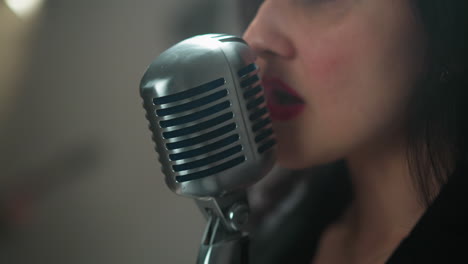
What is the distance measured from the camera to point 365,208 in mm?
788

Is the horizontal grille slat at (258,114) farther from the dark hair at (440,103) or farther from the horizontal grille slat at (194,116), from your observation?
the dark hair at (440,103)

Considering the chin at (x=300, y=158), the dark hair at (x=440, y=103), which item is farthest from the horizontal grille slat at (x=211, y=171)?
the dark hair at (x=440, y=103)

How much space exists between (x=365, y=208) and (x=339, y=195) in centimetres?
11

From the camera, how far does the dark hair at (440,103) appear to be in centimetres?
61

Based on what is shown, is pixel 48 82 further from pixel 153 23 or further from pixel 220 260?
pixel 220 260

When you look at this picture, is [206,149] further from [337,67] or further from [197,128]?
[337,67]

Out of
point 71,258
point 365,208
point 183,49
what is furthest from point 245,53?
point 71,258

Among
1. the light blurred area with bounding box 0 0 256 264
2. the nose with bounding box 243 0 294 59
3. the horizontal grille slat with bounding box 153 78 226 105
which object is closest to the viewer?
the horizontal grille slat with bounding box 153 78 226 105

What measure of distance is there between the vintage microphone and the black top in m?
0.22

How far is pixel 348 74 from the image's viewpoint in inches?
25.0

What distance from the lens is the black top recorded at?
24.6 inches

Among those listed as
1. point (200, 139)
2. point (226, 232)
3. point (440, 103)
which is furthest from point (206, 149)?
point (440, 103)

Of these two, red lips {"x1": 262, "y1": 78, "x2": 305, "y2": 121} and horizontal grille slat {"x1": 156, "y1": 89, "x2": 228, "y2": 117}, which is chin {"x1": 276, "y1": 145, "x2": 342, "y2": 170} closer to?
red lips {"x1": 262, "y1": 78, "x2": 305, "y2": 121}

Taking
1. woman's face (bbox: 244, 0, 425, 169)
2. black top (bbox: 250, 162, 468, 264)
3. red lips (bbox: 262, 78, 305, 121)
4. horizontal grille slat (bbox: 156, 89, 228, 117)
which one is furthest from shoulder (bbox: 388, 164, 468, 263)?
horizontal grille slat (bbox: 156, 89, 228, 117)
